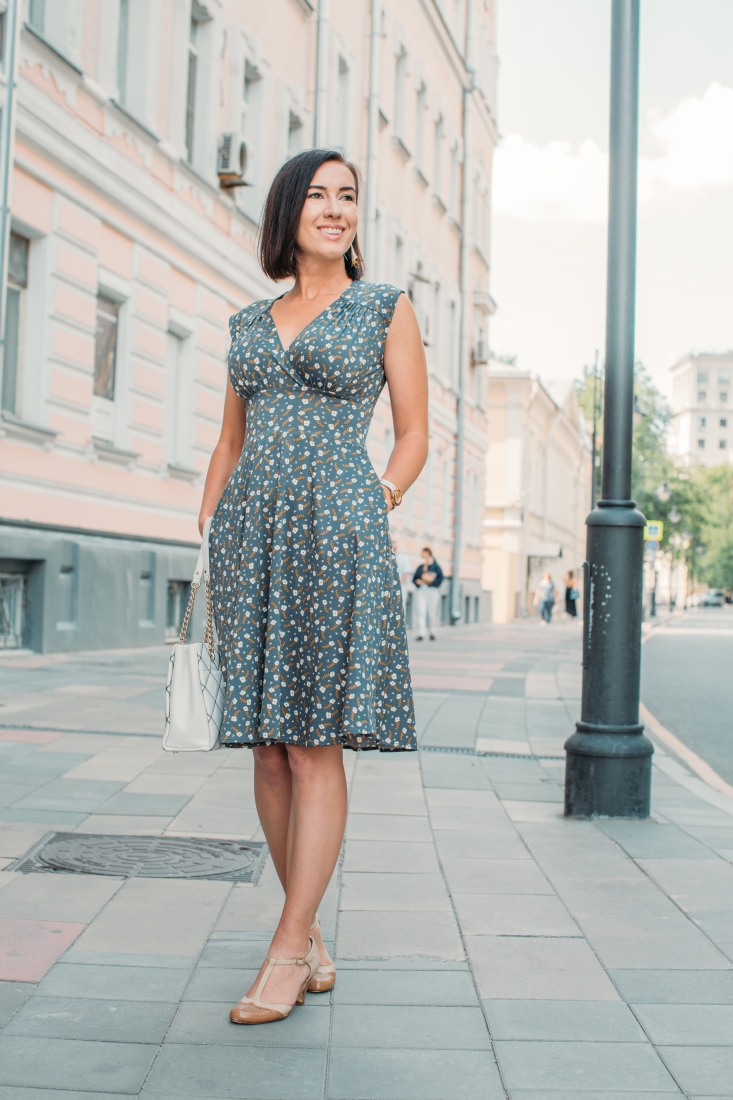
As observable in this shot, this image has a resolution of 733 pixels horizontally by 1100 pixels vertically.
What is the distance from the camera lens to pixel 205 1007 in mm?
2877

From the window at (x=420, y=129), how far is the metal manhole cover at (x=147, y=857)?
82.7 ft

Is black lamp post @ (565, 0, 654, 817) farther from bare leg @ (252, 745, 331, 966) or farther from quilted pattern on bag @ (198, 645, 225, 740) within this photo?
quilted pattern on bag @ (198, 645, 225, 740)

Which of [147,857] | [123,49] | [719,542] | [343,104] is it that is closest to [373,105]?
[343,104]

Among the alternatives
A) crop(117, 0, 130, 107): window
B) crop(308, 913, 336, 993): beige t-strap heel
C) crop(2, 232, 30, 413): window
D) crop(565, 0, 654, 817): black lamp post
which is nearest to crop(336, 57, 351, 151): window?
crop(117, 0, 130, 107): window

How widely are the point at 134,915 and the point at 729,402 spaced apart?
177m

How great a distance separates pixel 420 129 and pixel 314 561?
2701 centimetres

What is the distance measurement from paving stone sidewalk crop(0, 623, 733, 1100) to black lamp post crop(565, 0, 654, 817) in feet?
0.67

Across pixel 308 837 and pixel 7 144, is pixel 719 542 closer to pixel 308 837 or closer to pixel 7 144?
pixel 7 144

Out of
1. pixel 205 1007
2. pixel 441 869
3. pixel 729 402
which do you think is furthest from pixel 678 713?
pixel 729 402

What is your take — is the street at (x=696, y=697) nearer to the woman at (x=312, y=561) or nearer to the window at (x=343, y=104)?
the woman at (x=312, y=561)

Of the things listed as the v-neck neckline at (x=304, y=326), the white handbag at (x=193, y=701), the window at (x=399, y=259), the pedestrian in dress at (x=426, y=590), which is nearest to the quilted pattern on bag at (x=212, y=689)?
the white handbag at (x=193, y=701)

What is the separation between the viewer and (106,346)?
13586mm

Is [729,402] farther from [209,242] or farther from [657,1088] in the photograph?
[657,1088]

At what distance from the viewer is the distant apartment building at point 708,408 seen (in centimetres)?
16975
